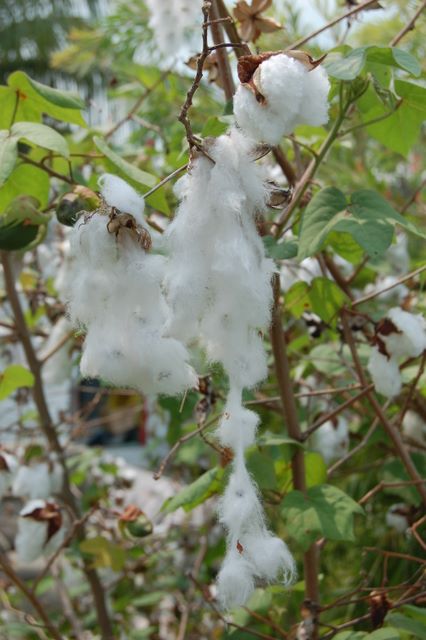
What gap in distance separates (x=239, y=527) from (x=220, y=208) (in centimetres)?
25

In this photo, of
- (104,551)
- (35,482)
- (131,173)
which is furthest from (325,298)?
(35,482)

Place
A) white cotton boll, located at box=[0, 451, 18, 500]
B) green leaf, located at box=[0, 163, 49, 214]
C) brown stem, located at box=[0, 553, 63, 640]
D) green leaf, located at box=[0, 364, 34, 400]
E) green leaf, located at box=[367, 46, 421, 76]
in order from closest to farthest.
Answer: green leaf, located at box=[367, 46, 421, 76]
green leaf, located at box=[0, 163, 49, 214]
brown stem, located at box=[0, 553, 63, 640]
green leaf, located at box=[0, 364, 34, 400]
white cotton boll, located at box=[0, 451, 18, 500]

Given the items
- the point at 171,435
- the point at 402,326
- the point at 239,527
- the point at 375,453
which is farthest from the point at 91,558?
the point at 239,527

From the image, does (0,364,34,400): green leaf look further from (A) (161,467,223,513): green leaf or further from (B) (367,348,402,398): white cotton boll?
(B) (367,348,402,398): white cotton boll

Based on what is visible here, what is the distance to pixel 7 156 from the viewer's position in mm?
766

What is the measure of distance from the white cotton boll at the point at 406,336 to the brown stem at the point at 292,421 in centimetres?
15

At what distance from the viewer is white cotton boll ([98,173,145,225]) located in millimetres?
629

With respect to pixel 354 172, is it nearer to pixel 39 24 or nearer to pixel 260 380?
pixel 260 380

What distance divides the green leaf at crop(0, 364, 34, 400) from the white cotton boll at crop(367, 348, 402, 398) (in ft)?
1.72

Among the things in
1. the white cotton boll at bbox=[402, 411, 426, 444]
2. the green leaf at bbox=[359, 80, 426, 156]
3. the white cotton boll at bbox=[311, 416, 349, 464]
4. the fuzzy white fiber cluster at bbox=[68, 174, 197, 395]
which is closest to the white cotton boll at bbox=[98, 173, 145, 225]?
the fuzzy white fiber cluster at bbox=[68, 174, 197, 395]

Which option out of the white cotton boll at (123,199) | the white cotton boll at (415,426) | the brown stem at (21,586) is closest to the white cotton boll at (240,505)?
the white cotton boll at (123,199)

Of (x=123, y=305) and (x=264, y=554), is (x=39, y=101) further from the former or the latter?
(x=264, y=554)

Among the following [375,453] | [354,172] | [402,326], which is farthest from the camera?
[354,172]

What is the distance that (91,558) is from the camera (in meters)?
1.49
